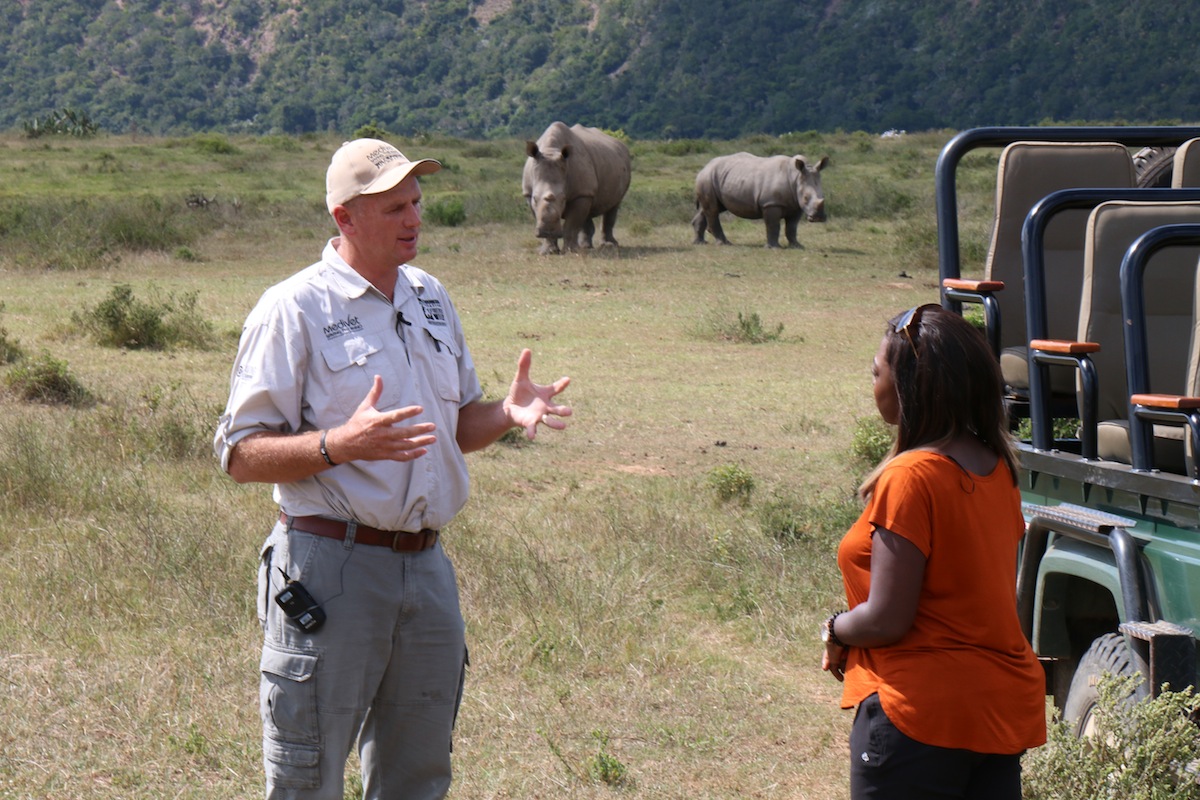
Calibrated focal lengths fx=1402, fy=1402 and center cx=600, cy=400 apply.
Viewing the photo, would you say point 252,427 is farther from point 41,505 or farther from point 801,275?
point 801,275

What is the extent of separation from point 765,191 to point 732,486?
55.2ft

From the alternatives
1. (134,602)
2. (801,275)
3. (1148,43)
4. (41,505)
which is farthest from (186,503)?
(1148,43)

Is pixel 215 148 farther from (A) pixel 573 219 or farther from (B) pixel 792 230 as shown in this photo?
(B) pixel 792 230

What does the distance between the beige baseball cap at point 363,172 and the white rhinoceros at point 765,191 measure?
20.3m

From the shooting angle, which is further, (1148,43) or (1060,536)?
(1148,43)

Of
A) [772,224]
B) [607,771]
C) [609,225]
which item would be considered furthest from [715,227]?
[607,771]

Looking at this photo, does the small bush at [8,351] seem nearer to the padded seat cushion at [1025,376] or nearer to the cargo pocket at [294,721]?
the padded seat cushion at [1025,376]

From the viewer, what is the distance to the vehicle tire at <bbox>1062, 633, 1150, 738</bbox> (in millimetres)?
3625

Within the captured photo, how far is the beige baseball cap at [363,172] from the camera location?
3059mm

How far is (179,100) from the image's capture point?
9975 cm

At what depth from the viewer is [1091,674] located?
3.76m

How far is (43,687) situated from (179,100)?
10157 centimetres

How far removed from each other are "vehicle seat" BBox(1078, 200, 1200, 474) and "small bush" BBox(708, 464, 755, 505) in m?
3.46

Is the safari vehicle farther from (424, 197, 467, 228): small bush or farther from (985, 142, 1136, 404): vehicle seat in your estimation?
(424, 197, 467, 228): small bush
